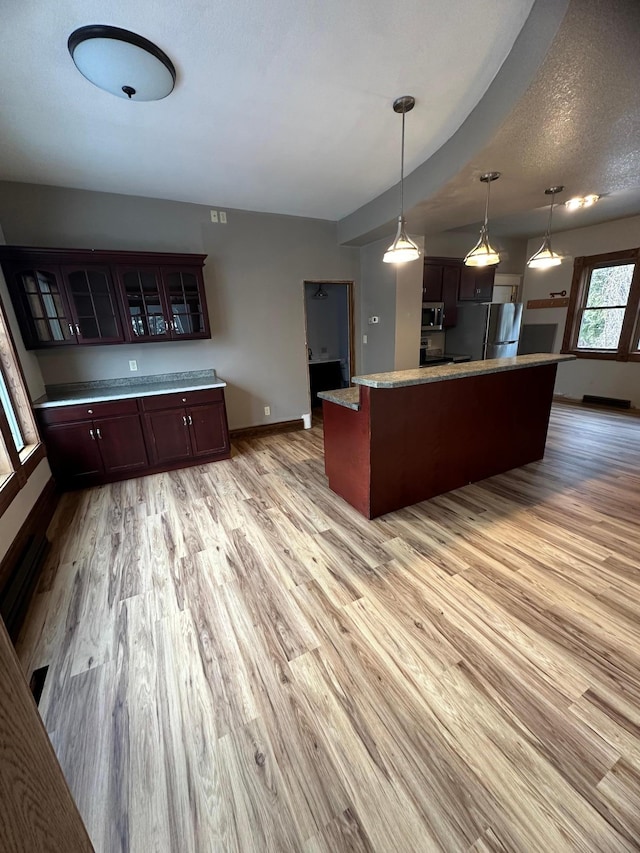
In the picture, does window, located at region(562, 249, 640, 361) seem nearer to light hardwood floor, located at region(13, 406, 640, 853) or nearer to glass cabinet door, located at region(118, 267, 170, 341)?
light hardwood floor, located at region(13, 406, 640, 853)

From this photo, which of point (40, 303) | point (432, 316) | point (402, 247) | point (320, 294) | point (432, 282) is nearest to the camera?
point (402, 247)

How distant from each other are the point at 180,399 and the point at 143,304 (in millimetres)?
1036

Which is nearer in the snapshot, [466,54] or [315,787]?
[315,787]

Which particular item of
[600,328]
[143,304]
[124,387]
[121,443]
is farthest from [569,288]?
[121,443]

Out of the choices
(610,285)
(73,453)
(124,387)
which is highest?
(610,285)

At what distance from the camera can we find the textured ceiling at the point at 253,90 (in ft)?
4.88

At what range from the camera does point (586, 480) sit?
300 centimetres

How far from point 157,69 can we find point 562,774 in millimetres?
3504

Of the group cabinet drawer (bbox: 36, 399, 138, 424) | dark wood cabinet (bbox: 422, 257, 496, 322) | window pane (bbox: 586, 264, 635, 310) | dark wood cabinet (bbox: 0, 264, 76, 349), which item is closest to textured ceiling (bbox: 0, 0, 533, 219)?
dark wood cabinet (bbox: 0, 264, 76, 349)

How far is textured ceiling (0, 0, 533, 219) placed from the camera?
1488 millimetres

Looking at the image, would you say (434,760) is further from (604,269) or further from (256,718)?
(604,269)

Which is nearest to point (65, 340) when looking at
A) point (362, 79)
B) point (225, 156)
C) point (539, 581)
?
point (225, 156)

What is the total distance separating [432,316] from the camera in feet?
16.8

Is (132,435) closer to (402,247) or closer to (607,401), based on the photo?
(402,247)
